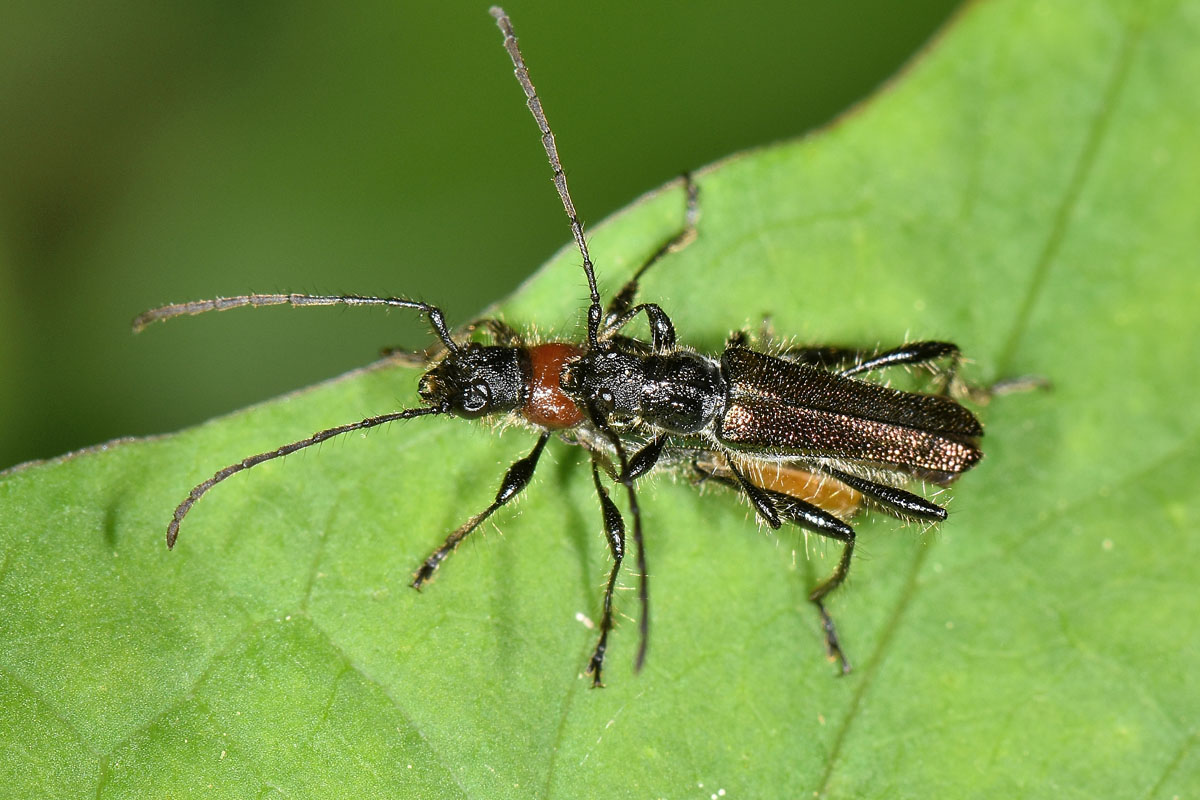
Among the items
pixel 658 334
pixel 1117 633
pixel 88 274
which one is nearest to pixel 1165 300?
pixel 1117 633

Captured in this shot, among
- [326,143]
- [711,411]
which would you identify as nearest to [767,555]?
[711,411]

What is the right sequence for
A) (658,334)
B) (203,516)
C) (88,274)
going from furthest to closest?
(88,274) → (658,334) → (203,516)

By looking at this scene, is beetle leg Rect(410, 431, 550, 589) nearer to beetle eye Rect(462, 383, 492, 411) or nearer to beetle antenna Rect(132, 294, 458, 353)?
beetle eye Rect(462, 383, 492, 411)

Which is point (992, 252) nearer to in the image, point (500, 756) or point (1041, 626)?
point (1041, 626)

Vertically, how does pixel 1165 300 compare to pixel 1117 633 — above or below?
above

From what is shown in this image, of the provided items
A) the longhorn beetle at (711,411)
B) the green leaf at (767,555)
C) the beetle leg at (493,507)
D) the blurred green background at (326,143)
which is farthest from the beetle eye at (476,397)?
the blurred green background at (326,143)

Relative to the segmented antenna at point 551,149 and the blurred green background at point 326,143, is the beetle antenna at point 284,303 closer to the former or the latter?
the segmented antenna at point 551,149

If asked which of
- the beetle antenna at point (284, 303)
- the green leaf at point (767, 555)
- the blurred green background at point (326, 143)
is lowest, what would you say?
the green leaf at point (767, 555)
